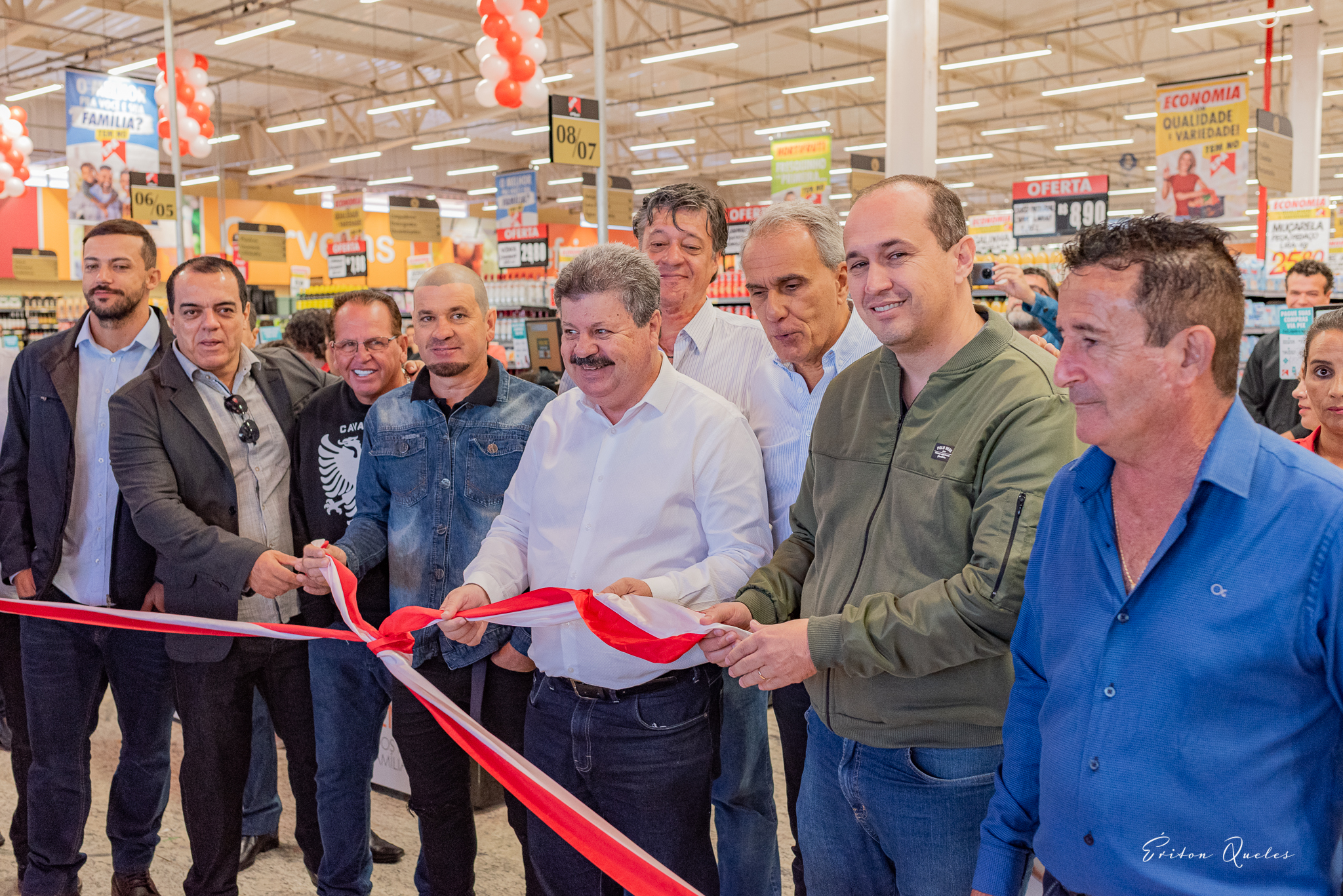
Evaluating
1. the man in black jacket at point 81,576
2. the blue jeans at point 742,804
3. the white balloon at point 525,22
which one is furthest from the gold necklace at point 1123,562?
the white balloon at point 525,22

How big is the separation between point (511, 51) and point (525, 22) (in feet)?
0.92

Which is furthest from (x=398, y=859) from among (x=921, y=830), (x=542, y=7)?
(x=542, y=7)

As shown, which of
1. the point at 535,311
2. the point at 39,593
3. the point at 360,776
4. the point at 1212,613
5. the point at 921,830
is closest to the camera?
the point at 1212,613

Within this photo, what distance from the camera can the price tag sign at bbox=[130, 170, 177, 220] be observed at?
8641mm

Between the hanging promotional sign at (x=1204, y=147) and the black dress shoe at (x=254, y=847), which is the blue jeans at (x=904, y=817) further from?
the hanging promotional sign at (x=1204, y=147)

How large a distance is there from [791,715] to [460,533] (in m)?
0.97

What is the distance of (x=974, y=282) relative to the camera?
275 inches

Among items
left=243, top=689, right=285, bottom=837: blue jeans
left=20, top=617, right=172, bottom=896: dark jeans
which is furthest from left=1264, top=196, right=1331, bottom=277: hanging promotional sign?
left=20, top=617, right=172, bottom=896: dark jeans

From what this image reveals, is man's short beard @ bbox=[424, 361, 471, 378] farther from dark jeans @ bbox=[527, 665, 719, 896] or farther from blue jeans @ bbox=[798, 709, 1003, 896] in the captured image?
blue jeans @ bbox=[798, 709, 1003, 896]

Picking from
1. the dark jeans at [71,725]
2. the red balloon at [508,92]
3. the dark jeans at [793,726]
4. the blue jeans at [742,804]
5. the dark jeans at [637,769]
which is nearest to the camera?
the dark jeans at [637,769]

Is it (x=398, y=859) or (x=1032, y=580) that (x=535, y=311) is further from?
(x=1032, y=580)

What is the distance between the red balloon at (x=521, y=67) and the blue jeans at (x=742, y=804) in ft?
25.5

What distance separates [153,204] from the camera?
28.7 feet

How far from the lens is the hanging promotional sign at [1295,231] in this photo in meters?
8.73
